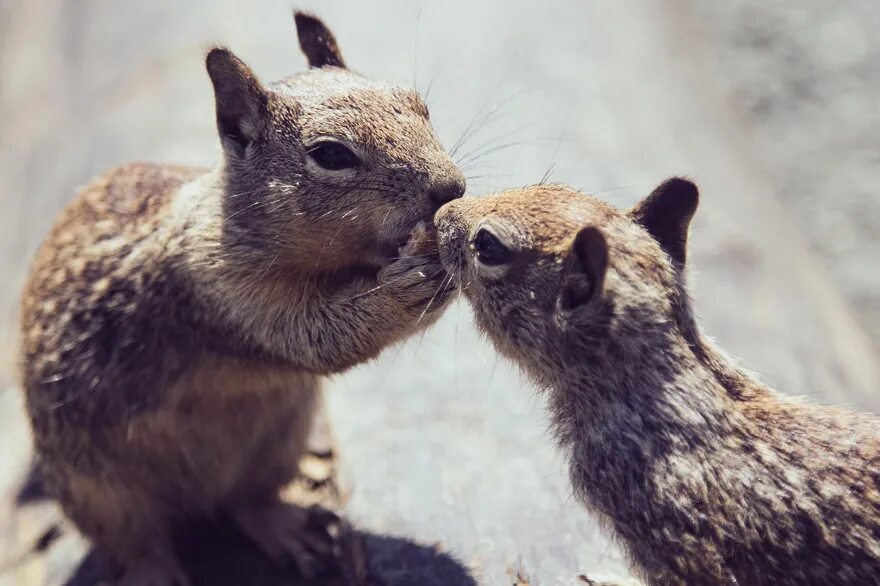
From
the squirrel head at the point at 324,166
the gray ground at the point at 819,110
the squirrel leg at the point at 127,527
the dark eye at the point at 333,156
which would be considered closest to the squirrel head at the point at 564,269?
the squirrel head at the point at 324,166

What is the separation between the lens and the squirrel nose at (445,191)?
3.86 meters

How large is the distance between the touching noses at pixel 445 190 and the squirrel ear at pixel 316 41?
3.80 ft

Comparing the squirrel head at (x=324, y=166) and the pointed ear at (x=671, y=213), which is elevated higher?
the pointed ear at (x=671, y=213)

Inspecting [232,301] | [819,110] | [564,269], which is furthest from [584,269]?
[819,110]

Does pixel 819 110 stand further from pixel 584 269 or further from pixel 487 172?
pixel 584 269

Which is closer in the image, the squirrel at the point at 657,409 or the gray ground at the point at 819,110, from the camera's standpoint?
the squirrel at the point at 657,409

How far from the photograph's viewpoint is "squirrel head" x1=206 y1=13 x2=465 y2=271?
3877mm

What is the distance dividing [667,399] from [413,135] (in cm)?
147

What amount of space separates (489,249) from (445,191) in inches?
15.4

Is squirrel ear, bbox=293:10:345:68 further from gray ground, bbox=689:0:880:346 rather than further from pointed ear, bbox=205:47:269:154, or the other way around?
gray ground, bbox=689:0:880:346

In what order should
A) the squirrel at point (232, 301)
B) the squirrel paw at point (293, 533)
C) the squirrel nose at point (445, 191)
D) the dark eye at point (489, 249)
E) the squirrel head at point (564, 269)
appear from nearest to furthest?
the squirrel head at point (564, 269), the dark eye at point (489, 249), the squirrel nose at point (445, 191), the squirrel at point (232, 301), the squirrel paw at point (293, 533)

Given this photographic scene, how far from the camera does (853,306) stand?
27.6 ft

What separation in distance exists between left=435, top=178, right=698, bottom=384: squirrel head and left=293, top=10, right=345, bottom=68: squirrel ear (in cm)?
133

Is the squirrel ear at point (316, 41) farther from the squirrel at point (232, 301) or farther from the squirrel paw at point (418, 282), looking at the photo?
the squirrel paw at point (418, 282)
